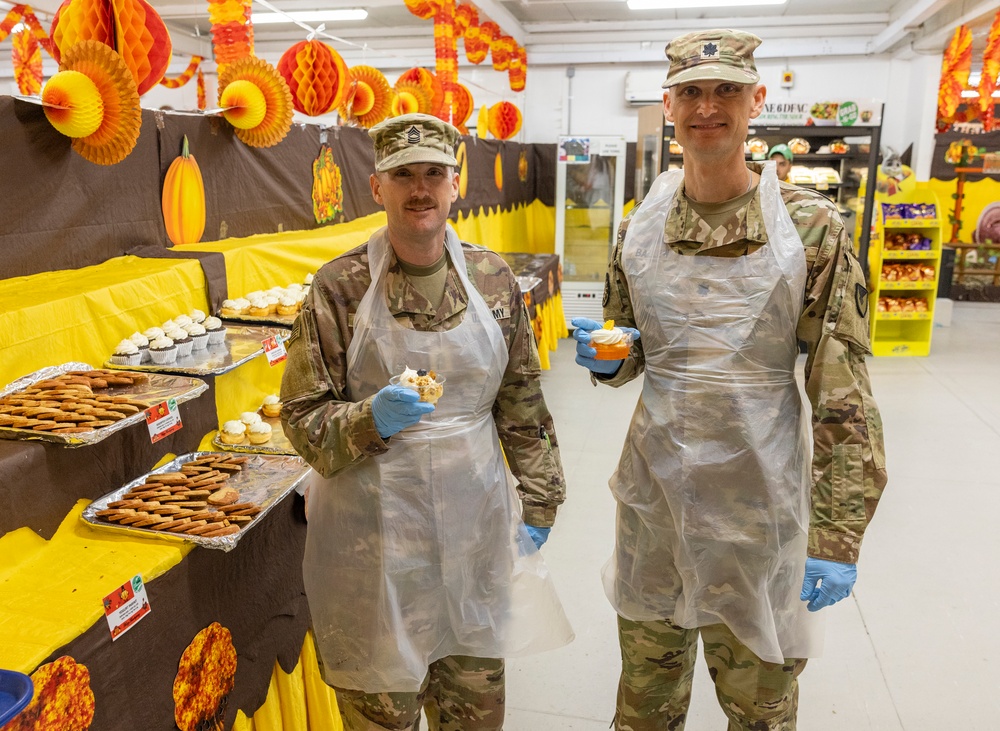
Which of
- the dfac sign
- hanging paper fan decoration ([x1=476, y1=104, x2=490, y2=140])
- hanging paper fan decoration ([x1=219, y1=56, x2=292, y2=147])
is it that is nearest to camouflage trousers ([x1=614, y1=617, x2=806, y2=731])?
hanging paper fan decoration ([x1=219, y1=56, x2=292, y2=147])

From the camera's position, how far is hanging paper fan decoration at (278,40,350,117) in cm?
420

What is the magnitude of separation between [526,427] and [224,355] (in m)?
1.18

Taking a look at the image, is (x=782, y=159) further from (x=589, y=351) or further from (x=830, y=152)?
(x=589, y=351)

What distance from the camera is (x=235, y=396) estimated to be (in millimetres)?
2703

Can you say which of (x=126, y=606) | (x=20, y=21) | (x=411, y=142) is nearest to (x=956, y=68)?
(x=411, y=142)

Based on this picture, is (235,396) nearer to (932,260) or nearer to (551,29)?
(932,260)

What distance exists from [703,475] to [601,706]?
123 centimetres

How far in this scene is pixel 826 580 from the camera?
5.72 feet

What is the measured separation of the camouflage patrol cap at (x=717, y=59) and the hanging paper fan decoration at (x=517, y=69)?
9.16 meters

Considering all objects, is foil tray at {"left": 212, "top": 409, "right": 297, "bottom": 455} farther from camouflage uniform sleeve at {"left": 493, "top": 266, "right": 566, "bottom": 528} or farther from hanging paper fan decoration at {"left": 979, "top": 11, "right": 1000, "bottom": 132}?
hanging paper fan decoration at {"left": 979, "top": 11, "right": 1000, "bottom": 132}

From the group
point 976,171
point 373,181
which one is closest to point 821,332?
point 373,181

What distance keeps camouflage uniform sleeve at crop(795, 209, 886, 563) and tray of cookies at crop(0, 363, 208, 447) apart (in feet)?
5.23

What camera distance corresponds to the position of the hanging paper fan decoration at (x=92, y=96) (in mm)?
2314

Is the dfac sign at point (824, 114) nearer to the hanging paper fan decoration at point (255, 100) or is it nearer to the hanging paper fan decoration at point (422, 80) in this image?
the hanging paper fan decoration at point (422, 80)
